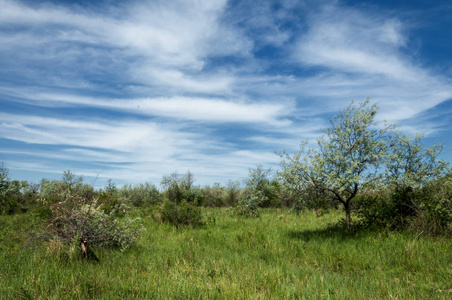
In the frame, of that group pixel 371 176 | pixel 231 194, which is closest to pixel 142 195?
pixel 231 194

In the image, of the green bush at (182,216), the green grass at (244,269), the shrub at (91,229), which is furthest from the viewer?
the green bush at (182,216)

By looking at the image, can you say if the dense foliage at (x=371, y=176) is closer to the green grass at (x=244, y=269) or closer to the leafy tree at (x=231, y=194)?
the green grass at (x=244, y=269)

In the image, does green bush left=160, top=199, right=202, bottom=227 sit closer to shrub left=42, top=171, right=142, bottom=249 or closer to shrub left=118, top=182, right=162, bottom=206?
shrub left=42, top=171, right=142, bottom=249

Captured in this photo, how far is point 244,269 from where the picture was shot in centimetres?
656

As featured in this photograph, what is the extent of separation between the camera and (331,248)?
8.88 meters

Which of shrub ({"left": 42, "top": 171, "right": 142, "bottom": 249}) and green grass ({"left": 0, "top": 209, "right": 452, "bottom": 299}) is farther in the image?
shrub ({"left": 42, "top": 171, "right": 142, "bottom": 249})

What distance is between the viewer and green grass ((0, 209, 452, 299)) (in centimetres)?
517

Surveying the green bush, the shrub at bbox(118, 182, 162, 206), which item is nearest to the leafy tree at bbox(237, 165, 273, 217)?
the green bush

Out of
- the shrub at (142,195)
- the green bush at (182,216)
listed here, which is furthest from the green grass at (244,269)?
the shrub at (142,195)

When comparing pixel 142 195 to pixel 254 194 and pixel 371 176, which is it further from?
pixel 371 176

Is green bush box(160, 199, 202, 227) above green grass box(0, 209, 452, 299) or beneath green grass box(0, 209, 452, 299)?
above

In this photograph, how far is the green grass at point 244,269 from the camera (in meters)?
5.17

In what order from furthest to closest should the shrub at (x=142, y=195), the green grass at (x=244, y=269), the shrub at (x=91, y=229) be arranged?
the shrub at (x=142, y=195) < the shrub at (x=91, y=229) < the green grass at (x=244, y=269)

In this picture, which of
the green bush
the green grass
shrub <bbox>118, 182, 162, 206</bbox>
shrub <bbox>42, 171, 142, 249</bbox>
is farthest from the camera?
shrub <bbox>118, 182, 162, 206</bbox>
